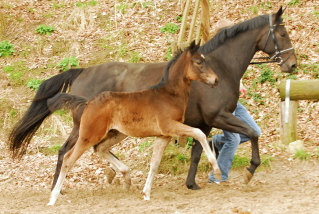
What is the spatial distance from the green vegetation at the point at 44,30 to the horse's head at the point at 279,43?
7.46 metres

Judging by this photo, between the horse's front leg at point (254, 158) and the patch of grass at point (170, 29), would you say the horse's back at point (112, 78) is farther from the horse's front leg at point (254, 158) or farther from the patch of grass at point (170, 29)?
the patch of grass at point (170, 29)

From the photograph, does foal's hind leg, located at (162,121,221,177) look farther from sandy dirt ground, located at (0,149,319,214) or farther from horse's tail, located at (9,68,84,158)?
horse's tail, located at (9,68,84,158)

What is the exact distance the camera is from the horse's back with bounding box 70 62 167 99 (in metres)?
6.93

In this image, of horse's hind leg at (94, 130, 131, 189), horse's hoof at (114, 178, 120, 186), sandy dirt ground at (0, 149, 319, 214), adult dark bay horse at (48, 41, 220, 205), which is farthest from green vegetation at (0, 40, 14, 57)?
adult dark bay horse at (48, 41, 220, 205)

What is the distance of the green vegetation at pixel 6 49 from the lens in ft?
38.2

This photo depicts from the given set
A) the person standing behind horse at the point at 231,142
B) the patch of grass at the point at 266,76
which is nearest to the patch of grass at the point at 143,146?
the person standing behind horse at the point at 231,142

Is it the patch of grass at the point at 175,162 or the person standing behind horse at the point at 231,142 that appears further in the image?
the patch of grass at the point at 175,162

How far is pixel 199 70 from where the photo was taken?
563 centimetres

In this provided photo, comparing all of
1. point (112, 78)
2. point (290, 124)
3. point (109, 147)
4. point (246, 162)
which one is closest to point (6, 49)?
point (112, 78)

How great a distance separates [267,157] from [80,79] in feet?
11.3

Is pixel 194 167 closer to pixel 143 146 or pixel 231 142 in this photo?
pixel 231 142

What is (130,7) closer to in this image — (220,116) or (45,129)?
(45,129)

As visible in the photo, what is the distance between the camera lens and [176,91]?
5742 millimetres

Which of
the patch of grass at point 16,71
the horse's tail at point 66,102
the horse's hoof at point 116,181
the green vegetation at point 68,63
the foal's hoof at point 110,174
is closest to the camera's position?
the horse's tail at point 66,102
